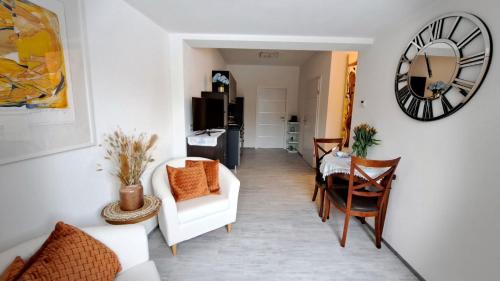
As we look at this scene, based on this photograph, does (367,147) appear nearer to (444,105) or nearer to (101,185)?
(444,105)

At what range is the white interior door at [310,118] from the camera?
456cm

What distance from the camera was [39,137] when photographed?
113 centimetres

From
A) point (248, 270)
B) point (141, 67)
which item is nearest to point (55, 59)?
point (141, 67)

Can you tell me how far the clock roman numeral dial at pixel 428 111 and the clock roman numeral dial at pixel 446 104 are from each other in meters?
0.10

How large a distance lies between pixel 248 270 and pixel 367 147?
5.92ft

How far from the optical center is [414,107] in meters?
1.82

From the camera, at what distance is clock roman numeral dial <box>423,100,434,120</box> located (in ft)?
5.42

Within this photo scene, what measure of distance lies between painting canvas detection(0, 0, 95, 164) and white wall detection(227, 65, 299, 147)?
5271 mm

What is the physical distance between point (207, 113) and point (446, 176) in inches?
107

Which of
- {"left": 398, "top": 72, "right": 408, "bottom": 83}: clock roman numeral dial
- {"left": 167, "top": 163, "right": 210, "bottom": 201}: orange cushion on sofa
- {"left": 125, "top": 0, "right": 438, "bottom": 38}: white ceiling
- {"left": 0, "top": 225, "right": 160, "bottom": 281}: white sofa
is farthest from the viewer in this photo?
{"left": 167, "top": 163, "right": 210, "bottom": 201}: orange cushion on sofa

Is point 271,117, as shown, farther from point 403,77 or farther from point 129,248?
point 129,248

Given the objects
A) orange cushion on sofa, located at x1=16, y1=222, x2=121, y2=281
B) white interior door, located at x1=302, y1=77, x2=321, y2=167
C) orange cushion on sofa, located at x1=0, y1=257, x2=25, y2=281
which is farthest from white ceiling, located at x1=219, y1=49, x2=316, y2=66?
orange cushion on sofa, located at x1=0, y1=257, x2=25, y2=281

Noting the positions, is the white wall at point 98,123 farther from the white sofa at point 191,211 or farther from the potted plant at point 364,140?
the potted plant at point 364,140

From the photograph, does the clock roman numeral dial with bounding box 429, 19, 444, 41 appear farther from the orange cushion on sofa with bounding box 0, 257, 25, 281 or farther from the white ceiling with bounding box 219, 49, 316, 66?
the white ceiling with bounding box 219, 49, 316, 66
